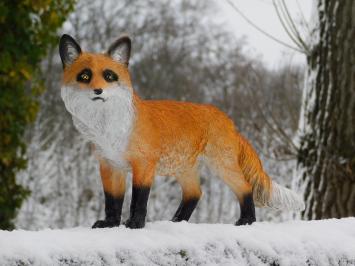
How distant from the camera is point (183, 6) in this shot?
72.0ft

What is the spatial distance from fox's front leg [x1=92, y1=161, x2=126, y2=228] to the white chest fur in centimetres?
13

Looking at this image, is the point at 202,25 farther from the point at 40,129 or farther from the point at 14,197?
the point at 14,197

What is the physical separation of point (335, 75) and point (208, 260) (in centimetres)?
308

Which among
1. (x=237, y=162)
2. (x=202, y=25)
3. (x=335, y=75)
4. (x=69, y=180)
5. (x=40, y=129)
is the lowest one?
(x=69, y=180)

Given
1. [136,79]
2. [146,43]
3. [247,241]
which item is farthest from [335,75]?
[146,43]

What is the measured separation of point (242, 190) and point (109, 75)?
103cm

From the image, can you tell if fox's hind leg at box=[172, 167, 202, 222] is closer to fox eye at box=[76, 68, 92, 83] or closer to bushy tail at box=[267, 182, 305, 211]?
bushy tail at box=[267, 182, 305, 211]

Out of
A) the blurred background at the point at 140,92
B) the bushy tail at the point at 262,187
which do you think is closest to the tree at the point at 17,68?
the blurred background at the point at 140,92

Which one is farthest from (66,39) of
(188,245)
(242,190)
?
(242,190)

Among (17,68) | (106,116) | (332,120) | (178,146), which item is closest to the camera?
(106,116)

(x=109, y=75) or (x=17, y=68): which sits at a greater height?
(x=109, y=75)

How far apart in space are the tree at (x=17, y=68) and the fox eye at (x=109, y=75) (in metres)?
3.76

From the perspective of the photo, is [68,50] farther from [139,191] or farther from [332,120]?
[332,120]

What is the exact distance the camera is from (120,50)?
294 cm
